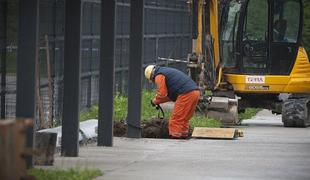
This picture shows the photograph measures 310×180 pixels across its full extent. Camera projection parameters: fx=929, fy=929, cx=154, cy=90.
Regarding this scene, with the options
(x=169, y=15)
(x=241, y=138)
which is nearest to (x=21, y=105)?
(x=241, y=138)

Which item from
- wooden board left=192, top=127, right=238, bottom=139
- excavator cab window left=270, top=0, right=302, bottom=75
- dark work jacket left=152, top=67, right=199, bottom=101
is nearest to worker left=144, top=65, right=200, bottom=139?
dark work jacket left=152, top=67, right=199, bottom=101

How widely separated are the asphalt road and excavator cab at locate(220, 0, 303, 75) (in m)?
4.61

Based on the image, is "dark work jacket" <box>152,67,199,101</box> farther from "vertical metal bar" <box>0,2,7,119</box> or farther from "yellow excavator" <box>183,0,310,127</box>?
"yellow excavator" <box>183,0,310,127</box>

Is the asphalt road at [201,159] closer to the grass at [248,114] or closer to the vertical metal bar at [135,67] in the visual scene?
the vertical metal bar at [135,67]

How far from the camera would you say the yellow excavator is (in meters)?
22.5

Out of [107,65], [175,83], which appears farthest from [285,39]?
[107,65]

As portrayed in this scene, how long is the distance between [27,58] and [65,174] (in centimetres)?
163

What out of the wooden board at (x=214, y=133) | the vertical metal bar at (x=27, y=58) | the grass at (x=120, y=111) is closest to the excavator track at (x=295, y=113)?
the grass at (x=120, y=111)

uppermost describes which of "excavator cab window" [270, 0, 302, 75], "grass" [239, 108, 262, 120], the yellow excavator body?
"excavator cab window" [270, 0, 302, 75]

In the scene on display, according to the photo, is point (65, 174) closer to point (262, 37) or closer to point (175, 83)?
point (175, 83)

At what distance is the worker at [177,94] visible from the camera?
57.0 feet

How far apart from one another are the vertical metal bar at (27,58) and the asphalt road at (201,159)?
102 centimetres

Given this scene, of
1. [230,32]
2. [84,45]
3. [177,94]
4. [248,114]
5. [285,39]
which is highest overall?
[230,32]

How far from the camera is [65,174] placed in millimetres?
10586
